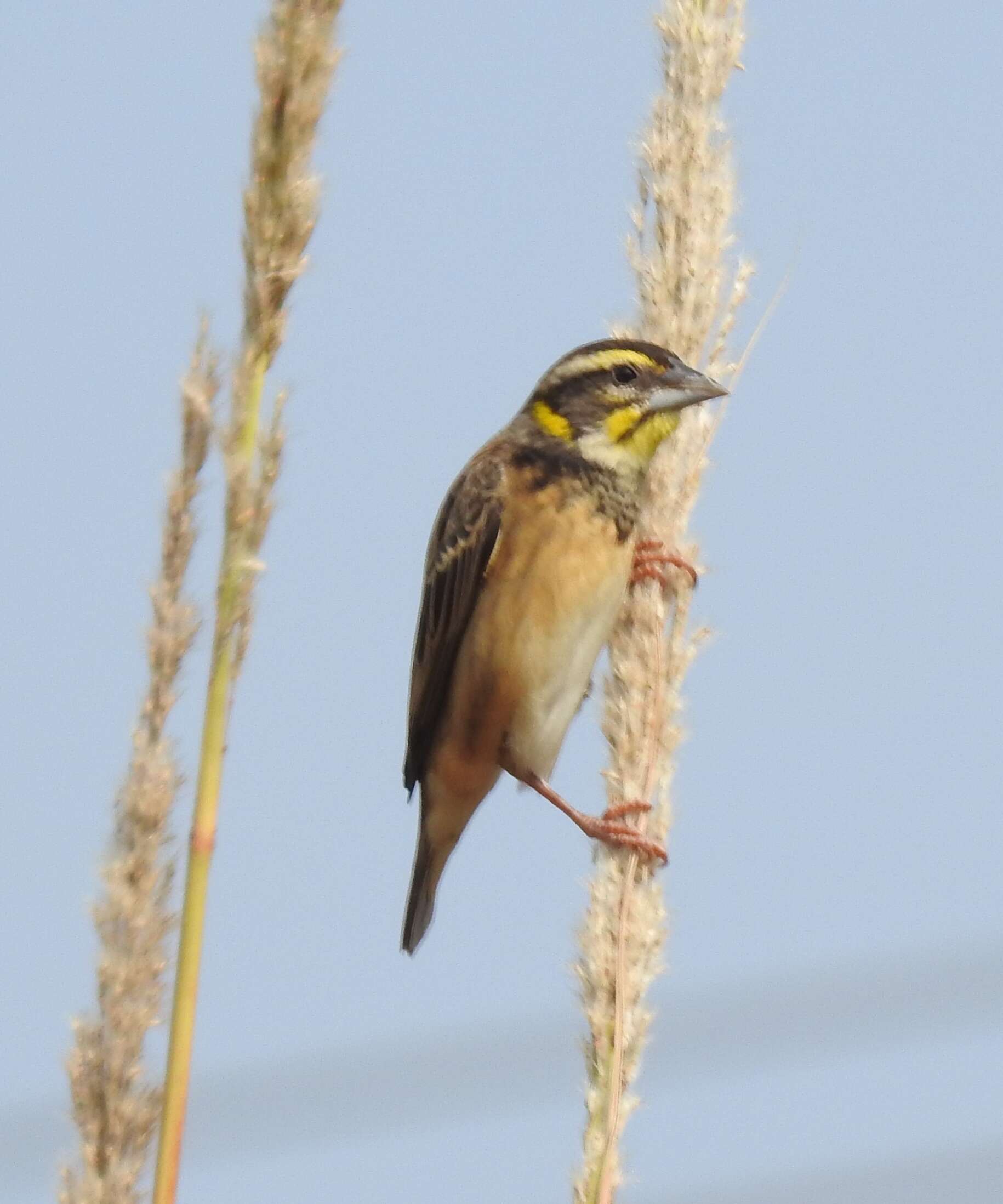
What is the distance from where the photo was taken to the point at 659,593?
352cm

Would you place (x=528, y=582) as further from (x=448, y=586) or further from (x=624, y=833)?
(x=624, y=833)

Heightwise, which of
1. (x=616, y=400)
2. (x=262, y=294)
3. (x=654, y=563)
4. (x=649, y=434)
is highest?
(x=616, y=400)

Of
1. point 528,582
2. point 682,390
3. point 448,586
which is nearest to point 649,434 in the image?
point 682,390

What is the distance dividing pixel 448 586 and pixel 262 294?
2.88m

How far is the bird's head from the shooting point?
12.8ft

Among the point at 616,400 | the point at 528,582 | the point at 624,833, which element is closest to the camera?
the point at 624,833

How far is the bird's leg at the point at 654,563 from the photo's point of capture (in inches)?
136

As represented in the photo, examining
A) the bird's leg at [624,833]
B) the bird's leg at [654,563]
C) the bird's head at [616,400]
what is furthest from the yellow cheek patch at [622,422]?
the bird's leg at [624,833]

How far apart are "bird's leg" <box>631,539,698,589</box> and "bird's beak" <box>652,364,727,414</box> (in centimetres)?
32

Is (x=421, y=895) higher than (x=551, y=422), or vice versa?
(x=551, y=422)

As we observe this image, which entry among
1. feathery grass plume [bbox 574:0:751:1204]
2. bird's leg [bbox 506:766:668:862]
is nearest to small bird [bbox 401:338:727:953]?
feathery grass plume [bbox 574:0:751:1204]

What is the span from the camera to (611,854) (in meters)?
2.91

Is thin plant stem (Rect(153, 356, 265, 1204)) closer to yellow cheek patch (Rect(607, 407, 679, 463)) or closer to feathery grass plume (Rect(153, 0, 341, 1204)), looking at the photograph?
feathery grass plume (Rect(153, 0, 341, 1204))

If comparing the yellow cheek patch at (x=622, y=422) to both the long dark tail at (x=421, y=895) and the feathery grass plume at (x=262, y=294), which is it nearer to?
the long dark tail at (x=421, y=895)
